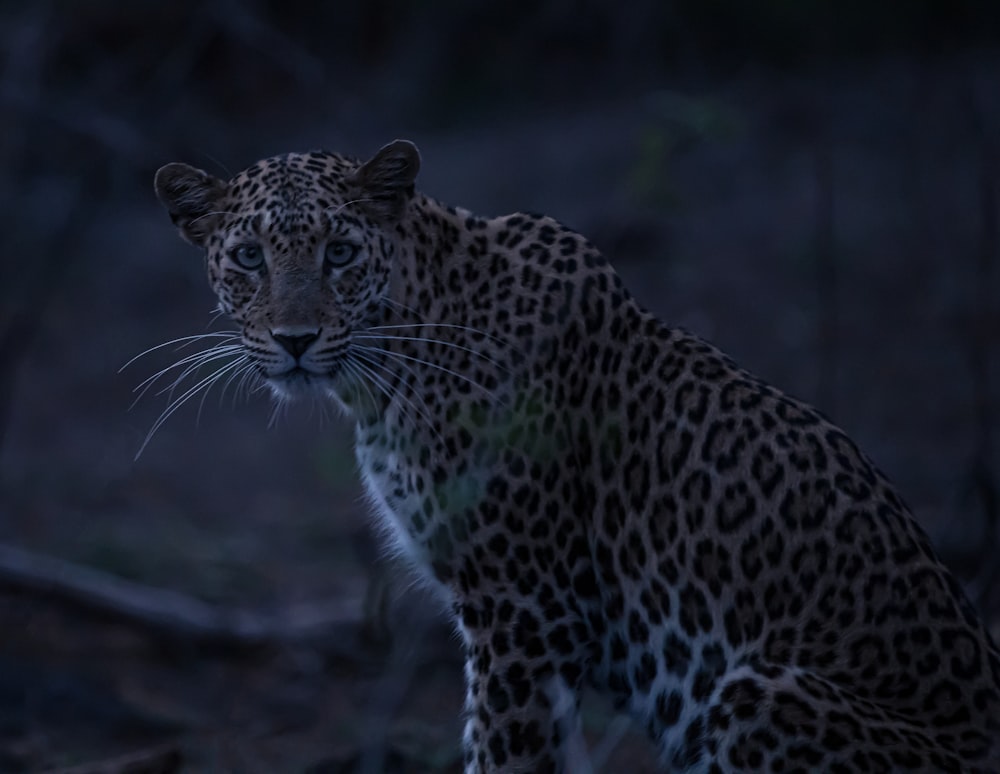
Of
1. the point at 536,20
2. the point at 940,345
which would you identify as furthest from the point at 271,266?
the point at 536,20

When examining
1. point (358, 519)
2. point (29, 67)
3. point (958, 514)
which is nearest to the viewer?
point (958, 514)

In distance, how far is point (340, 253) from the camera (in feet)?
18.7

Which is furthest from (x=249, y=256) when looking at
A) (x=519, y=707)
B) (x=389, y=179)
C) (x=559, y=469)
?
(x=519, y=707)

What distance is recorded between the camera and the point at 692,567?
5359 mm

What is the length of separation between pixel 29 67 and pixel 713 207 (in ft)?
29.5

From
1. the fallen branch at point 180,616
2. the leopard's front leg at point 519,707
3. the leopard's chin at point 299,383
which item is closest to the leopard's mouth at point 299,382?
the leopard's chin at point 299,383

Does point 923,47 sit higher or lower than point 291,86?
higher

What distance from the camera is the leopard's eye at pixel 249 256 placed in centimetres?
573

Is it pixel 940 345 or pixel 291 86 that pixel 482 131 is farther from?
pixel 940 345

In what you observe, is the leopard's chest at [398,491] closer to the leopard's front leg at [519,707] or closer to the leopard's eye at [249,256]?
the leopard's front leg at [519,707]

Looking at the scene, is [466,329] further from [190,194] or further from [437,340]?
[190,194]

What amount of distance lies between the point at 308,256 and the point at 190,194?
2.26 ft

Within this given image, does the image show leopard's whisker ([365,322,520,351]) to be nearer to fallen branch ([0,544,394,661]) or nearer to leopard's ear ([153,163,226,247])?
leopard's ear ([153,163,226,247])

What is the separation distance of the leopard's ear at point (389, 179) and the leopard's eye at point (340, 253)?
0.63 ft
